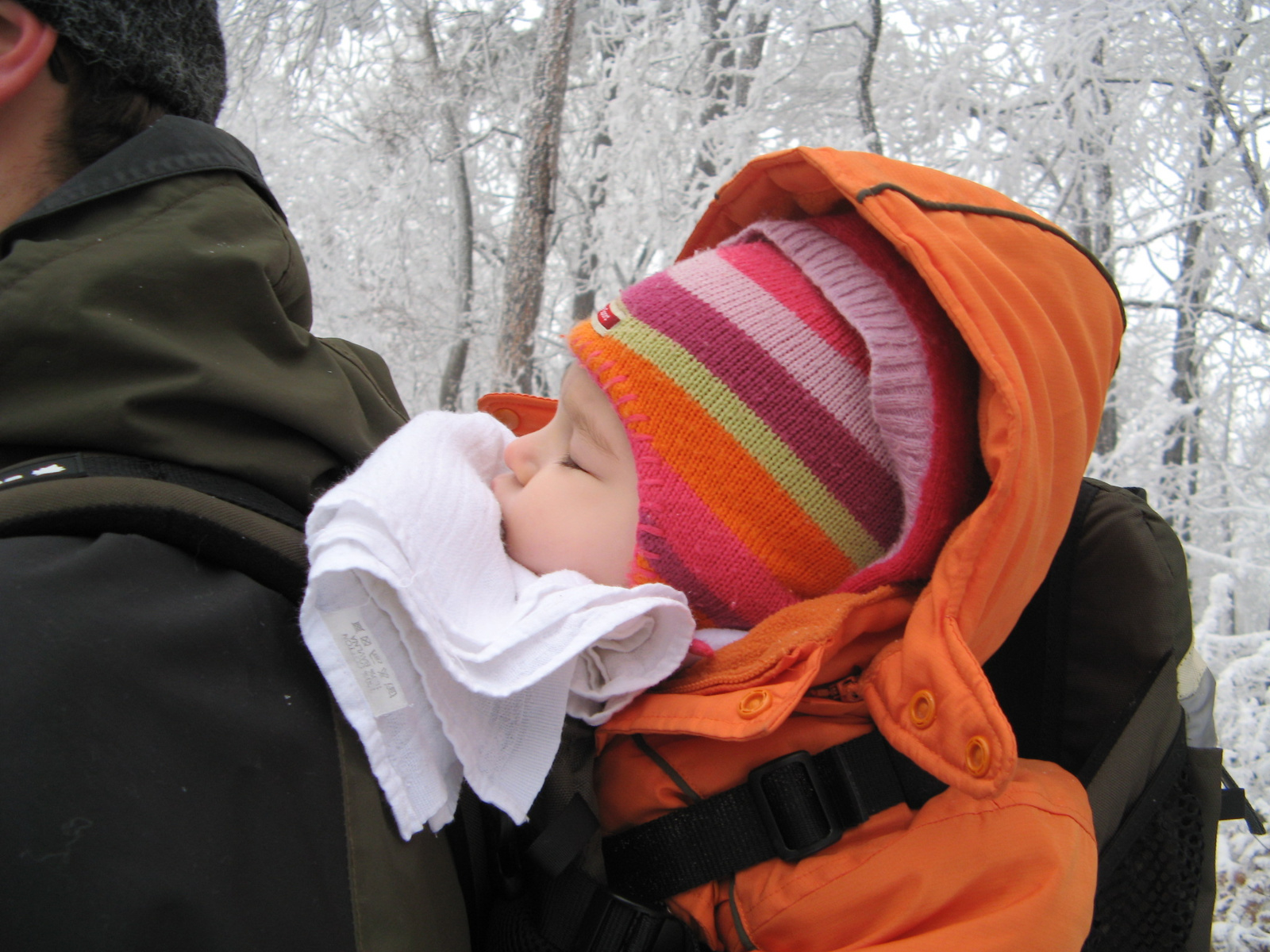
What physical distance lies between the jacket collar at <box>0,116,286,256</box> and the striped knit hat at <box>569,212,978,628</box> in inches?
25.1

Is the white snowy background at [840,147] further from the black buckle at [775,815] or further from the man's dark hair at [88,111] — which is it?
the man's dark hair at [88,111]

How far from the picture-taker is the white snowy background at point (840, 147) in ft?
12.6

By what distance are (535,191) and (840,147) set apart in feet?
6.45

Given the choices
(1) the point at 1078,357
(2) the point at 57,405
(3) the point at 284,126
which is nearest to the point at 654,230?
(3) the point at 284,126

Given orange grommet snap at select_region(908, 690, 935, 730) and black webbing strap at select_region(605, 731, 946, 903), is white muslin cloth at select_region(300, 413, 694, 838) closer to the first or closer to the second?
black webbing strap at select_region(605, 731, 946, 903)

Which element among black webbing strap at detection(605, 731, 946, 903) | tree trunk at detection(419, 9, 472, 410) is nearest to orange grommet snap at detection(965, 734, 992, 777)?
black webbing strap at detection(605, 731, 946, 903)

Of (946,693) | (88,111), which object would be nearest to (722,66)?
(88,111)

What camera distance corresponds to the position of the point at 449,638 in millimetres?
850

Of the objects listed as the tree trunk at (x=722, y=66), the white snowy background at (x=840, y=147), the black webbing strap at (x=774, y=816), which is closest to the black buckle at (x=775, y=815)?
the black webbing strap at (x=774, y=816)

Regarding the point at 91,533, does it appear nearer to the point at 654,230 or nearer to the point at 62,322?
the point at 62,322

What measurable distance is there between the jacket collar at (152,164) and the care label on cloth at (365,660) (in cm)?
63

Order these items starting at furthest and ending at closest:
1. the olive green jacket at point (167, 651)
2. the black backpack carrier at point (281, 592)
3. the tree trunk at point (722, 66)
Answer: the tree trunk at point (722, 66) < the black backpack carrier at point (281, 592) < the olive green jacket at point (167, 651)

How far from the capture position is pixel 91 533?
72 centimetres

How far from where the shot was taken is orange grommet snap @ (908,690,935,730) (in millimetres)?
947
